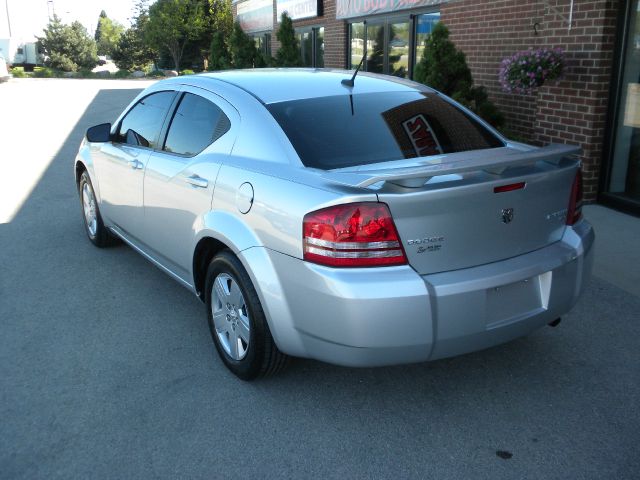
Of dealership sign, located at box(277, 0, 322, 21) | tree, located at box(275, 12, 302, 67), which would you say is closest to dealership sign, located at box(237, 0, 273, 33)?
dealership sign, located at box(277, 0, 322, 21)

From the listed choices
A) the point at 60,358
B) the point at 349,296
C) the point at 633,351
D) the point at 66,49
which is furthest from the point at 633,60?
the point at 66,49

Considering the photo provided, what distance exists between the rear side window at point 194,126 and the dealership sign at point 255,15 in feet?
59.0

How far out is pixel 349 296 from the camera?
2943mm

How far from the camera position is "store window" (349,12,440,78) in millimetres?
11789

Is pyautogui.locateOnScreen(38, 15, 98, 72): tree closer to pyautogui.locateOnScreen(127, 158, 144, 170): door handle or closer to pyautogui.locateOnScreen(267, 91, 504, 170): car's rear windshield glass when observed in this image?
pyautogui.locateOnScreen(127, 158, 144, 170): door handle

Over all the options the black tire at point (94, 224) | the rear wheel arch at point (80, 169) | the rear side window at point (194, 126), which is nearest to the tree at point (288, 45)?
the rear wheel arch at point (80, 169)

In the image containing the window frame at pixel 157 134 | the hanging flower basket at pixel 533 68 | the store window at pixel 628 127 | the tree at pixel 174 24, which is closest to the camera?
the window frame at pixel 157 134

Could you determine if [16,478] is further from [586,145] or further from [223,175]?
[586,145]

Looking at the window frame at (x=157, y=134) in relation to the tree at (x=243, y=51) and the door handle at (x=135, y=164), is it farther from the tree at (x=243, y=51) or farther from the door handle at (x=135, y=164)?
the tree at (x=243, y=51)

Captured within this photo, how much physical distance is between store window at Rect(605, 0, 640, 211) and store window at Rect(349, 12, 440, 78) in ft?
14.8

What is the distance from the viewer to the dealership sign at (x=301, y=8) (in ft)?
54.4

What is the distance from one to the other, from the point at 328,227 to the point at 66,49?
62.8 metres

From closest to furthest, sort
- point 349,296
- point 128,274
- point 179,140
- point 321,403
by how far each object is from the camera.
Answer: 1. point 349,296
2. point 321,403
3. point 179,140
4. point 128,274

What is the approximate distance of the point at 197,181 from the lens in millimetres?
3980
